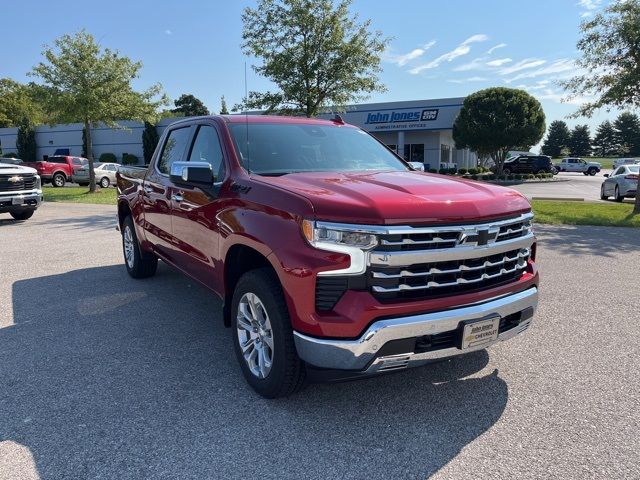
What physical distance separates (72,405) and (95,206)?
1570 centimetres

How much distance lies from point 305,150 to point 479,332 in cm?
210

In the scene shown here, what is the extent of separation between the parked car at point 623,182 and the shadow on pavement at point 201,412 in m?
18.3

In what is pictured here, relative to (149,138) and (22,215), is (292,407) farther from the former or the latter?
(149,138)

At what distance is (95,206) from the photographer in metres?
17.4

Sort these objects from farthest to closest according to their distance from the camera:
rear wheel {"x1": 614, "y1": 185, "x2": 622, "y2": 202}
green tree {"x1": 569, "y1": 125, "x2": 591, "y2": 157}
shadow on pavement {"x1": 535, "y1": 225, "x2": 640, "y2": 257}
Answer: green tree {"x1": 569, "y1": 125, "x2": 591, "y2": 157} < rear wheel {"x1": 614, "y1": 185, "x2": 622, "y2": 202} < shadow on pavement {"x1": 535, "y1": 225, "x2": 640, "y2": 257}

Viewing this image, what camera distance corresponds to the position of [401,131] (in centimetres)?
3791

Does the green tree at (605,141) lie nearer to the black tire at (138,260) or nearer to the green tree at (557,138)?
the green tree at (557,138)

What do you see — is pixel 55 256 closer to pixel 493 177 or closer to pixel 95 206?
pixel 95 206

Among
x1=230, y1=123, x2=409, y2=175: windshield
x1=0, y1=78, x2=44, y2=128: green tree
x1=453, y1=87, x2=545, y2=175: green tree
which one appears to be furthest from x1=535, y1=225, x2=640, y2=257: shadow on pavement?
x1=0, y1=78, x2=44, y2=128: green tree

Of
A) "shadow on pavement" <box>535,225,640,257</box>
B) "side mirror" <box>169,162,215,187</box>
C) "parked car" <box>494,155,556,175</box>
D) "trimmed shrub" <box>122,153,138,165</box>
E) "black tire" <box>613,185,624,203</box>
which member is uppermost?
"trimmed shrub" <box>122,153,138,165</box>

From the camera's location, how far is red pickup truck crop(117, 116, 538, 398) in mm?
2713

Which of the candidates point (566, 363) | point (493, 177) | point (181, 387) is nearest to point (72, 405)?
point (181, 387)

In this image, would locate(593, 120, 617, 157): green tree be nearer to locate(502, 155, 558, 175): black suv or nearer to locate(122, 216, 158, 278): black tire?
locate(502, 155, 558, 175): black suv

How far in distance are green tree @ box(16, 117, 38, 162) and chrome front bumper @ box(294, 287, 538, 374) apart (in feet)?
170
